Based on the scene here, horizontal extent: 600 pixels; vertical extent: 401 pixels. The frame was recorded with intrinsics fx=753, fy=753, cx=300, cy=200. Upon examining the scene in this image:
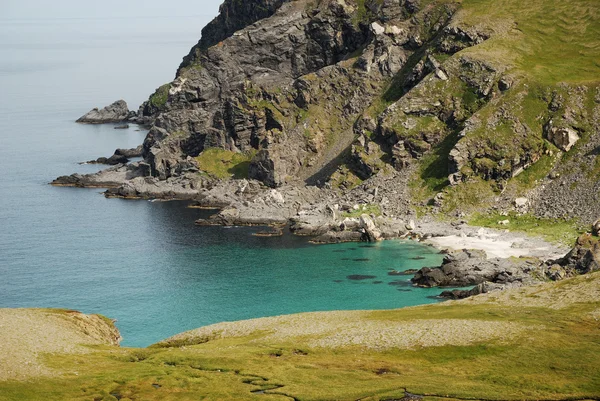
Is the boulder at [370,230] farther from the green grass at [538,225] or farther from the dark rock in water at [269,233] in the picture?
the green grass at [538,225]

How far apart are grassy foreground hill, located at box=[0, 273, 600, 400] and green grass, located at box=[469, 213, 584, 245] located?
6984 centimetres

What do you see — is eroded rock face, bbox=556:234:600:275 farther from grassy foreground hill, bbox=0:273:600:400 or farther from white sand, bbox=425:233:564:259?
grassy foreground hill, bbox=0:273:600:400

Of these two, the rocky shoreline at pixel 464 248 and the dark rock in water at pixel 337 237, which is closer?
the rocky shoreline at pixel 464 248

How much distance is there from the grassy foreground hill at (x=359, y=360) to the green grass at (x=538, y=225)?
69.8 metres

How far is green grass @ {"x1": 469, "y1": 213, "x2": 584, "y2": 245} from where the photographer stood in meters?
168

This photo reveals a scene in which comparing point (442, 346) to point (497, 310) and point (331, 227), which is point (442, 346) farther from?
point (331, 227)

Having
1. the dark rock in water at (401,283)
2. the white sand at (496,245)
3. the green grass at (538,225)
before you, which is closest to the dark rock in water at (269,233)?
the white sand at (496,245)

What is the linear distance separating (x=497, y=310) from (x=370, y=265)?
66.7m

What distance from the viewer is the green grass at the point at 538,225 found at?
168m

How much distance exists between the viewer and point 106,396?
67.4 m

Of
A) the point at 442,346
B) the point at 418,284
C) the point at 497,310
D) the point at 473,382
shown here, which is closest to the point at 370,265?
the point at 418,284

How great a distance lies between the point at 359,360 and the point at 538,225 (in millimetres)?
112236

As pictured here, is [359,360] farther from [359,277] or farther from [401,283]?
[359,277]

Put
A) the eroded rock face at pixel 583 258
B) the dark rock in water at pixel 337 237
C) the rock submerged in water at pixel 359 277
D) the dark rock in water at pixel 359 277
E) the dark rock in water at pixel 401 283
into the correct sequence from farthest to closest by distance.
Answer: the dark rock in water at pixel 337 237, the dark rock in water at pixel 359 277, the rock submerged in water at pixel 359 277, the dark rock in water at pixel 401 283, the eroded rock face at pixel 583 258
